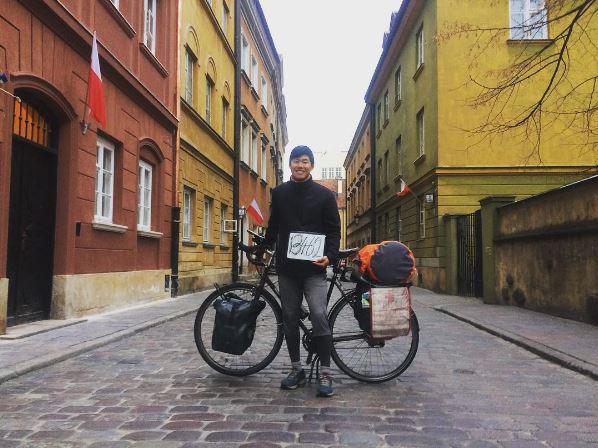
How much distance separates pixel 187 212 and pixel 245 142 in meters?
9.15

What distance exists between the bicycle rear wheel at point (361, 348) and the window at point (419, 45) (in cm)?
1594

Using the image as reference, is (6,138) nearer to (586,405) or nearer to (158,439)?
(158,439)

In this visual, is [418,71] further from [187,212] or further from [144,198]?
[144,198]

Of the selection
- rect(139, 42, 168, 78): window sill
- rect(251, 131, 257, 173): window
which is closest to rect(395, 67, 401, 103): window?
rect(251, 131, 257, 173): window

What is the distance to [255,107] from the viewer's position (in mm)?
26703

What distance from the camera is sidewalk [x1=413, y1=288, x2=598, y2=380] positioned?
5914 mm

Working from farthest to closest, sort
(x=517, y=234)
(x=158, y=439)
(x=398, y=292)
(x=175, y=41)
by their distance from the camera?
(x=175, y=41) < (x=517, y=234) < (x=398, y=292) < (x=158, y=439)

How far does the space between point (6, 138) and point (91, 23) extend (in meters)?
3.25

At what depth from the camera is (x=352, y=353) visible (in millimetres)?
4871

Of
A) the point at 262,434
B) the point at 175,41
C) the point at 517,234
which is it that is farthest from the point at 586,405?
the point at 175,41

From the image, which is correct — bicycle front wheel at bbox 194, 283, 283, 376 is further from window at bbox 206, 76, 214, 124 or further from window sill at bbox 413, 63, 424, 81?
window sill at bbox 413, 63, 424, 81

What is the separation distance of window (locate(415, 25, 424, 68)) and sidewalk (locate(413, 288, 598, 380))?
34.1ft

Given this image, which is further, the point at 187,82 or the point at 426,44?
the point at 426,44

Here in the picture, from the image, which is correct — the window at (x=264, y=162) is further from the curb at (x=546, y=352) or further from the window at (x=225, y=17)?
the curb at (x=546, y=352)
